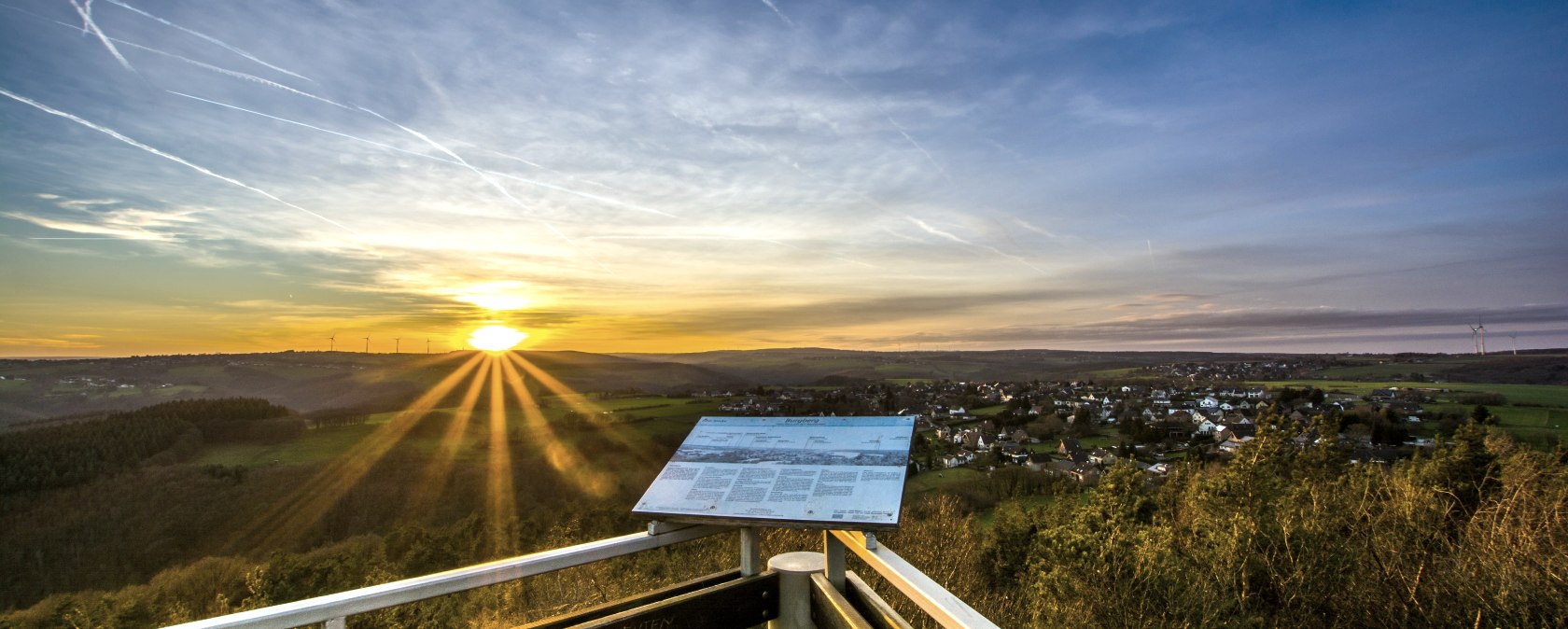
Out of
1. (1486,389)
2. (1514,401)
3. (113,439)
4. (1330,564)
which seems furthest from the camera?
(1486,389)

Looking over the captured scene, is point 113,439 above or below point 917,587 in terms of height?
below

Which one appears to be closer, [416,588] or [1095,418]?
[416,588]

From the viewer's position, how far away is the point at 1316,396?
40844mm

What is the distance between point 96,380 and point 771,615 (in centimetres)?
5158

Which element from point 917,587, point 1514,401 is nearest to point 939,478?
point 917,587

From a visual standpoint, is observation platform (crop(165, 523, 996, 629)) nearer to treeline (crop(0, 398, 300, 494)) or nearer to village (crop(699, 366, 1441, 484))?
village (crop(699, 366, 1441, 484))

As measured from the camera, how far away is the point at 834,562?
3068 mm

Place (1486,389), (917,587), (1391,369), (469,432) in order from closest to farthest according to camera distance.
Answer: (917,587), (1486,389), (469,432), (1391,369)

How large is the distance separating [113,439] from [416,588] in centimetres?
4533

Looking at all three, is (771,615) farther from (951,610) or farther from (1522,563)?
(1522,563)

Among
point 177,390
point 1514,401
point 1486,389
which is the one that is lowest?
point 1514,401

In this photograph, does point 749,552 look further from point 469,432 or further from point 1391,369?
point 1391,369

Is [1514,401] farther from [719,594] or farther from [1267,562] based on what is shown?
[719,594]

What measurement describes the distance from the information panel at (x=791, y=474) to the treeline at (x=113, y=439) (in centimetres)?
4393
